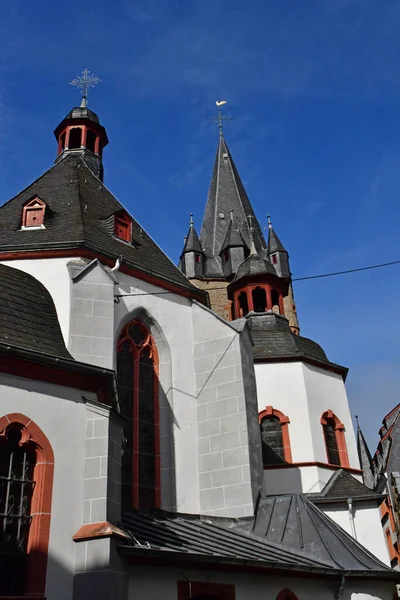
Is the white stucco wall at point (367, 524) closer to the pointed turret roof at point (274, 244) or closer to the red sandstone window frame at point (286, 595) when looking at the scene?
the red sandstone window frame at point (286, 595)

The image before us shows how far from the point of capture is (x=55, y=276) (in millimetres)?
11008

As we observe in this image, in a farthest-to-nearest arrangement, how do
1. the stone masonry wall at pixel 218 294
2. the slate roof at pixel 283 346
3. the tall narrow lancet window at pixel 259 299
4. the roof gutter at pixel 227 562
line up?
the stone masonry wall at pixel 218 294 < the tall narrow lancet window at pixel 259 299 < the slate roof at pixel 283 346 < the roof gutter at pixel 227 562

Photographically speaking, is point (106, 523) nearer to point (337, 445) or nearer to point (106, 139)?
point (337, 445)

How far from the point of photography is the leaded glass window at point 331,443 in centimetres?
1605

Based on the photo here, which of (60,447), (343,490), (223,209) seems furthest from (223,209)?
(60,447)

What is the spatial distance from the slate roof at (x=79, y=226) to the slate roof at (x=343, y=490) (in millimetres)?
5632

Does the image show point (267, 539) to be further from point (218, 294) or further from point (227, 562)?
point (218, 294)

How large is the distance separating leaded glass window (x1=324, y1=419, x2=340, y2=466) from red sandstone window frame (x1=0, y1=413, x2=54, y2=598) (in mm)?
10084

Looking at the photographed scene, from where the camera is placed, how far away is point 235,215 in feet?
111

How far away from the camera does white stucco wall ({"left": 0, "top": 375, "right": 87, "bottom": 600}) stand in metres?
7.13

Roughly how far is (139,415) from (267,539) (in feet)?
9.93

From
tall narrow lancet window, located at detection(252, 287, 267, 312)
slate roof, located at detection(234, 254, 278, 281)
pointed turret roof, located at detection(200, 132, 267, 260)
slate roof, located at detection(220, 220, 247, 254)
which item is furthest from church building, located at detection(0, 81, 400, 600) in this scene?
pointed turret roof, located at detection(200, 132, 267, 260)

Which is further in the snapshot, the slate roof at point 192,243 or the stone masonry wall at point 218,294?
the slate roof at point 192,243

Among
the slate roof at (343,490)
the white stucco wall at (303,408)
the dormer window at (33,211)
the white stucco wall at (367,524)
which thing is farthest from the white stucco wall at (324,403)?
the dormer window at (33,211)
